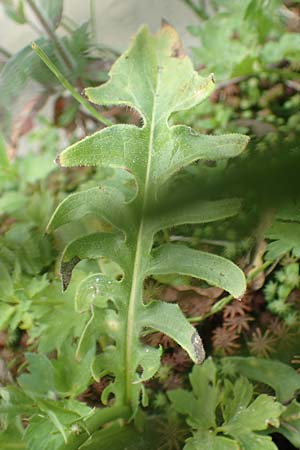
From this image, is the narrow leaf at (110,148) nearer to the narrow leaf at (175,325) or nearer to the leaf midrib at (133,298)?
the leaf midrib at (133,298)

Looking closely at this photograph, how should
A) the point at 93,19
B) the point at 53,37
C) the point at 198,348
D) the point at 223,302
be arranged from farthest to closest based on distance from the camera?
the point at 93,19 < the point at 53,37 < the point at 223,302 < the point at 198,348

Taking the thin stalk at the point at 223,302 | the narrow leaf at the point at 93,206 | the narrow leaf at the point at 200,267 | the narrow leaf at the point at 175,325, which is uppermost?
the narrow leaf at the point at 93,206

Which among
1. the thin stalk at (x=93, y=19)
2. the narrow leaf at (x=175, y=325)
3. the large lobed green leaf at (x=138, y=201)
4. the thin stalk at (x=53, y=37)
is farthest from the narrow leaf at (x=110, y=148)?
the thin stalk at (x=93, y=19)

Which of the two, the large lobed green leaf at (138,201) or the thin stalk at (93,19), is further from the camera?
the thin stalk at (93,19)

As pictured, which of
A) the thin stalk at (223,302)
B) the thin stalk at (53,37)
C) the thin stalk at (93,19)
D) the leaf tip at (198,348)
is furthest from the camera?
the thin stalk at (93,19)

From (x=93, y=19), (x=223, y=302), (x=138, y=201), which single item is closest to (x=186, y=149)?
(x=138, y=201)

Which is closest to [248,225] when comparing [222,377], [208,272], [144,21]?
[208,272]

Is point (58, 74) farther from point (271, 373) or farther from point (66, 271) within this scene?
point (271, 373)
